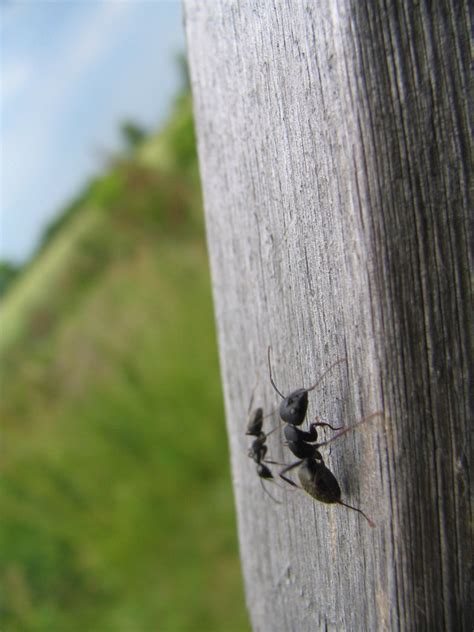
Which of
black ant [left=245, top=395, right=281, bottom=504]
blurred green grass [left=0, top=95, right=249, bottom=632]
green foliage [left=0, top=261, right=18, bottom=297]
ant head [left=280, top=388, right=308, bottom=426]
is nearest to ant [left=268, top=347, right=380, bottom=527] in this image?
ant head [left=280, top=388, right=308, bottom=426]

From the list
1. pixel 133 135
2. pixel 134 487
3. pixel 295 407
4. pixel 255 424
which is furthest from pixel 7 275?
pixel 295 407

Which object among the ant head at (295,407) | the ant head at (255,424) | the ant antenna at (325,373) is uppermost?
the ant antenna at (325,373)

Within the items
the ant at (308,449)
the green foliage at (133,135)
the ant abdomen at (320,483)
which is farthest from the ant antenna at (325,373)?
the green foliage at (133,135)

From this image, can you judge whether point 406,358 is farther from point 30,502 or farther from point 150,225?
A: point 150,225

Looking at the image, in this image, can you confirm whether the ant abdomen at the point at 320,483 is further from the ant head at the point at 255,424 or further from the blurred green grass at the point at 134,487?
the blurred green grass at the point at 134,487

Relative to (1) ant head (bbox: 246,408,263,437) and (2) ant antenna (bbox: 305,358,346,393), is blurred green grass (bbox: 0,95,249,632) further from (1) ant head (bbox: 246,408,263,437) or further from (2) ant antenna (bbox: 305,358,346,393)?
(2) ant antenna (bbox: 305,358,346,393)

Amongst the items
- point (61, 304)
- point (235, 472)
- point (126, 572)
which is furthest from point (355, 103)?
point (61, 304)
